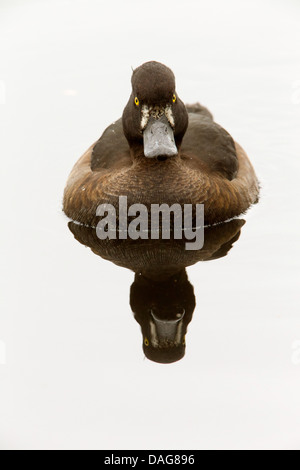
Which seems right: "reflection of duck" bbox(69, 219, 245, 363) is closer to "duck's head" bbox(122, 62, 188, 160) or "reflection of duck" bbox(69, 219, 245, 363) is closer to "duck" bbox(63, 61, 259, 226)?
"duck" bbox(63, 61, 259, 226)

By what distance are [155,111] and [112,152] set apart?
3.56ft

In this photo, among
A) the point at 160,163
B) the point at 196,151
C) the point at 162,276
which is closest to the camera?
the point at 162,276

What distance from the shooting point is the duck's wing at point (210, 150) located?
8.59 metres

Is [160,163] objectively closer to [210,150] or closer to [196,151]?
[196,151]

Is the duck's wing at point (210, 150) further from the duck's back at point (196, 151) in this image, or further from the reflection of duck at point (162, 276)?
the reflection of duck at point (162, 276)

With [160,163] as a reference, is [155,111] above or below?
above

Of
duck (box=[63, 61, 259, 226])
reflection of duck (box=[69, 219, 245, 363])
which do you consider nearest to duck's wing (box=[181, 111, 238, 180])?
duck (box=[63, 61, 259, 226])

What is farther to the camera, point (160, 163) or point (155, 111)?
point (160, 163)

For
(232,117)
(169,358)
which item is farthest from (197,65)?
(169,358)

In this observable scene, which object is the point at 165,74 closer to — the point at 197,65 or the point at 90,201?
the point at 90,201

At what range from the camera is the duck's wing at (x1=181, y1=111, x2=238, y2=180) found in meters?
8.59

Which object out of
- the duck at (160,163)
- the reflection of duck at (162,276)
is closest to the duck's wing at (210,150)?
the duck at (160,163)

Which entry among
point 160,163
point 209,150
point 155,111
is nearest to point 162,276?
point 160,163

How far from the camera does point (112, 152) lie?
28.7 ft
